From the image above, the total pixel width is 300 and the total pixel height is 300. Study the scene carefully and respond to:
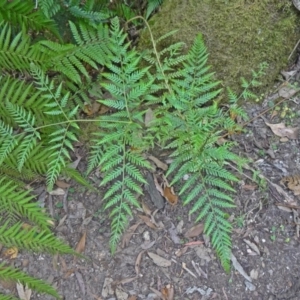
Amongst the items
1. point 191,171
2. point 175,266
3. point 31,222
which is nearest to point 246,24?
point 191,171

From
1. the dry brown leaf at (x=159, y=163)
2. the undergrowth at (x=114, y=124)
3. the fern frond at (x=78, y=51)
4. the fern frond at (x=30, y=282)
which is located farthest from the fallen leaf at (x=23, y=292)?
the fern frond at (x=78, y=51)

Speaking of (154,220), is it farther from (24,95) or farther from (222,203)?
(24,95)

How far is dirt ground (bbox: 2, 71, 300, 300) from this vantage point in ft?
8.77

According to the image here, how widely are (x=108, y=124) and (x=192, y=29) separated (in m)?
0.84

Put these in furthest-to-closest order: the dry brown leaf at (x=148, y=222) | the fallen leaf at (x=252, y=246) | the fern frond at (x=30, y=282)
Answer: the dry brown leaf at (x=148, y=222), the fallen leaf at (x=252, y=246), the fern frond at (x=30, y=282)

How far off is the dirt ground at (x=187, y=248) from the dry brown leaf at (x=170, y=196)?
0.15ft

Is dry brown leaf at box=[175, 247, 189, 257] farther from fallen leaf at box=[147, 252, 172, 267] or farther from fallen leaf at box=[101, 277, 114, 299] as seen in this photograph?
fallen leaf at box=[101, 277, 114, 299]

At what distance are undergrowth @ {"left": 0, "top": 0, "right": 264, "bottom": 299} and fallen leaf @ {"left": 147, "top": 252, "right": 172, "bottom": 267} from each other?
246 mm

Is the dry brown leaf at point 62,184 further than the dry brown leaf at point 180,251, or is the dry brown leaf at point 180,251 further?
the dry brown leaf at point 62,184

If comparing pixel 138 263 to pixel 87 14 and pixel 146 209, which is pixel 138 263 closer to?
pixel 146 209

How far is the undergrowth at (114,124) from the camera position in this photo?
2.64m

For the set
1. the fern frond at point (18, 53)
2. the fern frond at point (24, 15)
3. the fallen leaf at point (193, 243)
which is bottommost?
the fallen leaf at point (193, 243)

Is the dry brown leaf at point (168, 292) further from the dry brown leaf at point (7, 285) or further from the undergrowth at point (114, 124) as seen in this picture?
the dry brown leaf at point (7, 285)

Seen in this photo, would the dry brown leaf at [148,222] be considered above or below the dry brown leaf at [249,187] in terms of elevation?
below
